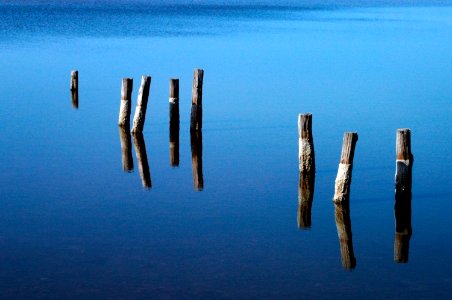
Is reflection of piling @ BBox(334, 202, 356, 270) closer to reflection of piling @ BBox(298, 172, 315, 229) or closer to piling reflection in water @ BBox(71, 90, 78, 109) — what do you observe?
reflection of piling @ BBox(298, 172, 315, 229)

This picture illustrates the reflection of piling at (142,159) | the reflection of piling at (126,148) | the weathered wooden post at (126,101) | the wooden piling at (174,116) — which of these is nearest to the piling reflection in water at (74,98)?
the weathered wooden post at (126,101)

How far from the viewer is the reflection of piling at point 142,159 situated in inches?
672

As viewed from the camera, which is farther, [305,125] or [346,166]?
[305,125]

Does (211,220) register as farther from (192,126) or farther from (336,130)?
(336,130)

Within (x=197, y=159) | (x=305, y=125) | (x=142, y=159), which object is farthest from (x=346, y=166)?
(x=142, y=159)

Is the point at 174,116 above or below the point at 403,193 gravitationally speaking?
above

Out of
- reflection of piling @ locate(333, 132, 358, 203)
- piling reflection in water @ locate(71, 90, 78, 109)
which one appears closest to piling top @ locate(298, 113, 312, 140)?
reflection of piling @ locate(333, 132, 358, 203)

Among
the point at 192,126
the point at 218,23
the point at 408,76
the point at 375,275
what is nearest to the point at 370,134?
the point at 192,126

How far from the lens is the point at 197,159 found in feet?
61.9

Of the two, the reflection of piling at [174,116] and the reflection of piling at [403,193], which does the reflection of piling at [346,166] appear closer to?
the reflection of piling at [403,193]

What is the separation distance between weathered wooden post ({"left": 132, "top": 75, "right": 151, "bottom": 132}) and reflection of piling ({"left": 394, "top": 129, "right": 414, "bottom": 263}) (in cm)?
748

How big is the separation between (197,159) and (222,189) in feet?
8.62

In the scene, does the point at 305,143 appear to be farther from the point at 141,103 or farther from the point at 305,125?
the point at 141,103

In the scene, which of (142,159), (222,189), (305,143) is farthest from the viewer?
(142,159)
